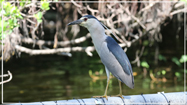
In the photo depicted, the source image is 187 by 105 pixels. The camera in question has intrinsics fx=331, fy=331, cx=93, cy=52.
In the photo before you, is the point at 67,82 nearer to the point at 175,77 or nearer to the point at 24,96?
the point at 24,96

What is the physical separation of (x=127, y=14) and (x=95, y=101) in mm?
2406

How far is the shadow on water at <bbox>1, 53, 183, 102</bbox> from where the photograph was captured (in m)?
5.96

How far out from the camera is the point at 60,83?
702 cm

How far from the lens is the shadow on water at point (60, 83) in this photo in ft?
19.6

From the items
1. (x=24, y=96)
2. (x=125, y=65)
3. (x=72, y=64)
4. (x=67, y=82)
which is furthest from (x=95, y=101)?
(x=72, y=64)

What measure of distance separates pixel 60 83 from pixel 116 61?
177 inches

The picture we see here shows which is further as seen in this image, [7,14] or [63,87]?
[63,87]

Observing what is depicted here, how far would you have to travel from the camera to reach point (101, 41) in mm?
2611

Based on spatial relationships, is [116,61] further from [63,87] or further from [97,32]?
[63,87]

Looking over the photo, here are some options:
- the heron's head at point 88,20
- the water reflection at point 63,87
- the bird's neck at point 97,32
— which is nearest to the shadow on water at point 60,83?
the water reflection at point 63,87

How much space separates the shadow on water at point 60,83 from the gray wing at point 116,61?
3.10m

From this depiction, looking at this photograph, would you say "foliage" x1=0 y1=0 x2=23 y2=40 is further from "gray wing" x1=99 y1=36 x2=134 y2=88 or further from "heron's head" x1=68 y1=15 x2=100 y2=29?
"gray wing" x1=99 y1=36 x2=134 y2=88

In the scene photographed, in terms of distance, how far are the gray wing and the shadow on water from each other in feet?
10.2

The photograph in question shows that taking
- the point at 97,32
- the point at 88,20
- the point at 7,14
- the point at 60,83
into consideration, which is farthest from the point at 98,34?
the point at 60,83
